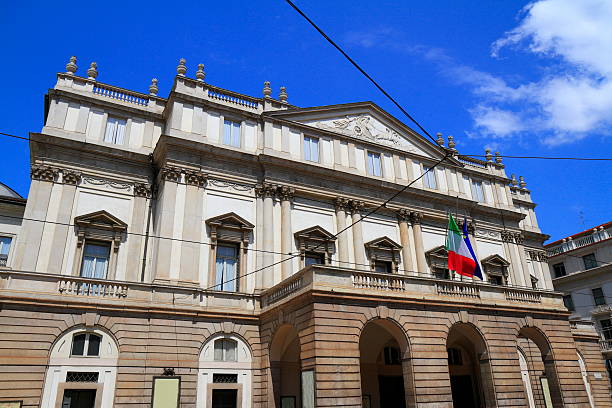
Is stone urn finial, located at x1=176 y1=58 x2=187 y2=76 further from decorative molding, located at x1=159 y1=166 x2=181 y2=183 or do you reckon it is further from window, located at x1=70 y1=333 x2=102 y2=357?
window, located at x1=70 y1=333 x2=102 y2=357

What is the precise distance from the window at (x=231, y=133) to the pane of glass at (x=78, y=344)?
1105 centimetres

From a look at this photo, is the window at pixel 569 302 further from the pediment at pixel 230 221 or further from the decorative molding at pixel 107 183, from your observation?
the decorative molding at pixel 107 183

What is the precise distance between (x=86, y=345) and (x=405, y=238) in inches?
644

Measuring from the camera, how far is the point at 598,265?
4147 cm

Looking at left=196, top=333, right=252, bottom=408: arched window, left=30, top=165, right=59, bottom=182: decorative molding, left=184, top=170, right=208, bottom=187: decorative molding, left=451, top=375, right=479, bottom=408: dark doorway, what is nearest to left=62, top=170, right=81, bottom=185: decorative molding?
left=30, top=165, right=59, bottom=182: decorative molding

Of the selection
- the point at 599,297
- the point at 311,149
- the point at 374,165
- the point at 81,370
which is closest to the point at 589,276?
the point at 599,297

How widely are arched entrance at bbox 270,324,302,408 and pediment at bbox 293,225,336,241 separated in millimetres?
5263

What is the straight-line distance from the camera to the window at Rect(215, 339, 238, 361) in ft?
66.9

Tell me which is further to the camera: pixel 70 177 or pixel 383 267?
pixel 383 267

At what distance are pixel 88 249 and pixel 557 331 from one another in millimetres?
20779

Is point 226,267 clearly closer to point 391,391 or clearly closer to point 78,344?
point 78,344

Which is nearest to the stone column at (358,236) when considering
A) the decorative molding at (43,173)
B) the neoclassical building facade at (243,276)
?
the neoclassical building facade at (243,276)

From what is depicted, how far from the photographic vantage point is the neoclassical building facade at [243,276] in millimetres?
17844

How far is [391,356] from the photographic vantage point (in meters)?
23.8
